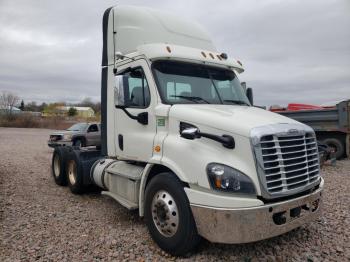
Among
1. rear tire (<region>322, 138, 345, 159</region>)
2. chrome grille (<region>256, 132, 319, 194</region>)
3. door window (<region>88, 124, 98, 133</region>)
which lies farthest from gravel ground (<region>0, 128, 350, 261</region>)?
door window (<region>88, 124, 98, 133</region>)

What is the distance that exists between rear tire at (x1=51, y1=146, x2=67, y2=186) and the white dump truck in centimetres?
226

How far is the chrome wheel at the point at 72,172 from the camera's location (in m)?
6.97

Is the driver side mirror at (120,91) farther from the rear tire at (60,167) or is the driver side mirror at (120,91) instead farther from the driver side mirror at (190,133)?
the rear tire at (60,167)

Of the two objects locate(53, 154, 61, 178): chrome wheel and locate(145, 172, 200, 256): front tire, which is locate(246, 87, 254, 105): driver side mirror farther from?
locate(53, 154, 61, 178): chrome wheel

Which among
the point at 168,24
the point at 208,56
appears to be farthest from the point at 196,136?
the point at 168,24

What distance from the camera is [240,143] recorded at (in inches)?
137

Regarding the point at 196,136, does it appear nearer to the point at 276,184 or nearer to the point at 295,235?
the point at 276,184

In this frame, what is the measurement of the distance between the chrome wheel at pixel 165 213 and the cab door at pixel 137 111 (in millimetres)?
712

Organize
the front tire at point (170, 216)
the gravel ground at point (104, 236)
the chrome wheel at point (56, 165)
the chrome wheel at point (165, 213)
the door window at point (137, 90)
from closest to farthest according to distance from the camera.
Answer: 1. the front tire at point (170, 216)
2. the chrome wheel at point (165, 213)
3. the gravel ground at point (104, 236)
4. the door window at point (137, 90)
5. the chrome wheel at point (56, 165)

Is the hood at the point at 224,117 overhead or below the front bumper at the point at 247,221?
overhead

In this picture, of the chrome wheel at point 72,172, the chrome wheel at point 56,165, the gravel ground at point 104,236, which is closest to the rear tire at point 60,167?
the chrome wheel at point 56,165

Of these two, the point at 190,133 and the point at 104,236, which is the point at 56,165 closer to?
the point at 104,236

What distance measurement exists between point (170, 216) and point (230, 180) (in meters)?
1.02

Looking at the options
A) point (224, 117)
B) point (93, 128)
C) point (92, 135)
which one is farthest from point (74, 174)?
point (93, 128)
